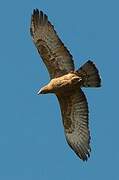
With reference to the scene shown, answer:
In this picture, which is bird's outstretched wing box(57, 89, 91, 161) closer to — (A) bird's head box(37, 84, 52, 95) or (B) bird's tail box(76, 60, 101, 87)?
(A) bird's head box(37, 84, 52, 95)

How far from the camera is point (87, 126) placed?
14.4m

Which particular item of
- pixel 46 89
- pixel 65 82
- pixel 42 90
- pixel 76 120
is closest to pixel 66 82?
pixel 65 82

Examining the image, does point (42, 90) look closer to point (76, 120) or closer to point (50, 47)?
point (50, 47)

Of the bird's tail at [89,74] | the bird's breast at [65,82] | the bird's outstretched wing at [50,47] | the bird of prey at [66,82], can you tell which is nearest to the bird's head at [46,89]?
the bird of prey at [66,82]

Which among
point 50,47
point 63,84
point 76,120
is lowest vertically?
point 76,120

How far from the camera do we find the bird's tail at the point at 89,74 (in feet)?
43.3

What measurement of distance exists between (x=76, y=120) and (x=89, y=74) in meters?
1.77

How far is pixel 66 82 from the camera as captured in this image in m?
13.6

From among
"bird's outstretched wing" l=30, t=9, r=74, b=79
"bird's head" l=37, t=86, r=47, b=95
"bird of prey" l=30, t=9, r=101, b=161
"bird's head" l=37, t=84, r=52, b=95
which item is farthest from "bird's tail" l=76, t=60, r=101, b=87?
"bird's head" l=37, t=86, r=47, b=95

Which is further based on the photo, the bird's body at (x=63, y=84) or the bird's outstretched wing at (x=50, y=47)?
the bird's outstretched wing at (x=50, y=47)

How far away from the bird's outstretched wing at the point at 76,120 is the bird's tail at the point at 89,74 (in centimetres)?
57

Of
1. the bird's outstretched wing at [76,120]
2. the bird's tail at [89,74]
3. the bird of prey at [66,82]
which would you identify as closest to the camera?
the bird's tail at [89,74]

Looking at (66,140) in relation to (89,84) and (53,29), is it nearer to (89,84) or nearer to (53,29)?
(89,84)

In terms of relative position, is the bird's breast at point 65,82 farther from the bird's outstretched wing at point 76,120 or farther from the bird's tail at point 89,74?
the bird's outstretched wing at point 76,120
